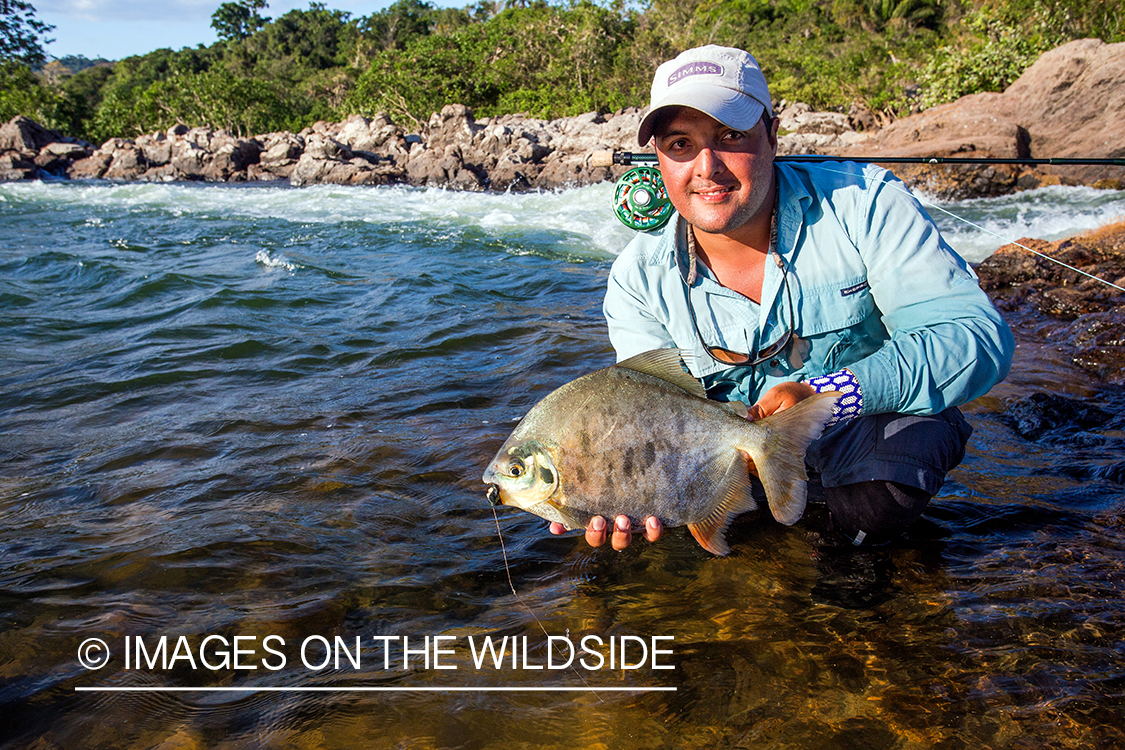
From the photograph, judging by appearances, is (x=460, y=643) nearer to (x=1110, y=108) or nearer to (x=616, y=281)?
(x=616, y=281)

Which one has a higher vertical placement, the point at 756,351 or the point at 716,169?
the point at 716,169

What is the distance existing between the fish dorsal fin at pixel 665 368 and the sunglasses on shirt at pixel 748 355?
2.09 feet

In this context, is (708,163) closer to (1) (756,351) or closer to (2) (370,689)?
(1) (756,351)

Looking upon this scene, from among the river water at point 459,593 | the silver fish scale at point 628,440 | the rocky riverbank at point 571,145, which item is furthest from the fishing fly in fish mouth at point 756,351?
the rocky riverbank at point 571,145

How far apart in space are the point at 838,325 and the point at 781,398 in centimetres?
70

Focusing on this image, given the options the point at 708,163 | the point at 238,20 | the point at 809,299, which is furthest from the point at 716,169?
the point at 238,20

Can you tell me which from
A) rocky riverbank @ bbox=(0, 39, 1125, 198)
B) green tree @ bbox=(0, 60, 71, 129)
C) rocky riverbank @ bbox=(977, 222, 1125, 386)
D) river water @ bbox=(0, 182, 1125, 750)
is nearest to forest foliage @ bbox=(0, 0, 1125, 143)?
green tree @ bbox=(0, 60, 71, 129)

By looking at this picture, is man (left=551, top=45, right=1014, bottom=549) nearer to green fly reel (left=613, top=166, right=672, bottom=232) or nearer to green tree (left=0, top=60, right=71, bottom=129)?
green fly reel (left=613, top=166, right=672, bottom=232)

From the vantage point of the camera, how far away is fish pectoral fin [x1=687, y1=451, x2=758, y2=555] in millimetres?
2195

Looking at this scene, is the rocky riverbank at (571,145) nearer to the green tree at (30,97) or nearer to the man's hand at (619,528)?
the man's hand at (619,528)

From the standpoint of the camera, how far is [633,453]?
7.06ft

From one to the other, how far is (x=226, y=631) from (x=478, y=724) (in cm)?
113

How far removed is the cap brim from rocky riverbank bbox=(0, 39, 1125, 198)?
3286mm

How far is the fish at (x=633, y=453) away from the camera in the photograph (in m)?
2.12
